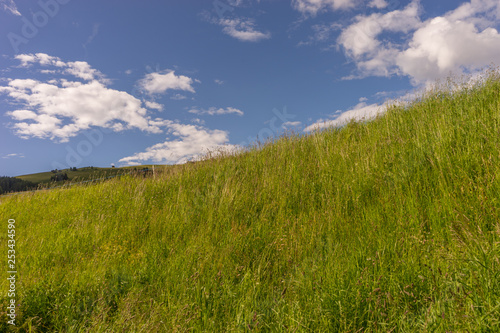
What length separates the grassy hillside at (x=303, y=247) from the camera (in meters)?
2.35

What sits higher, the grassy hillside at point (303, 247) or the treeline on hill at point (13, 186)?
the treeline on hill at point (13, 186)

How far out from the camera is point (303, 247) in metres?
3.67

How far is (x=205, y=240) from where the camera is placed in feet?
13.4

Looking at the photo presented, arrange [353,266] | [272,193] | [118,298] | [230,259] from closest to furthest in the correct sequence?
[353,266] → [118,298] → [230,259] → [272,193]

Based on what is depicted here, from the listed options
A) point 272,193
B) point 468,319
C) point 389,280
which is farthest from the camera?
point 272,193

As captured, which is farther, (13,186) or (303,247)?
(13,186)

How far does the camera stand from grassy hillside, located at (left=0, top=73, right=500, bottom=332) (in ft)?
7.70

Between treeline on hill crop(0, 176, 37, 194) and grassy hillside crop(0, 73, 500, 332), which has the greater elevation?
treeline on hill crop(0, 176, 37, 194)

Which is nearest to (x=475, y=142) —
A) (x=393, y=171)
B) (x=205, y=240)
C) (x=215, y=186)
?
(x=393, y=171)

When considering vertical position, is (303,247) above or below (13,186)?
below

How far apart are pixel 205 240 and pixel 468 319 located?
303 centimetres

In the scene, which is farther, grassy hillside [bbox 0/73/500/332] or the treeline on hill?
the treeline on hill

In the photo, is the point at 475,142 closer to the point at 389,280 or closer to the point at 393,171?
the point at 393,171

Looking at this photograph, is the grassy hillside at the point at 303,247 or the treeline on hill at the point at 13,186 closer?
the grassy hillside at the point at 303,247
